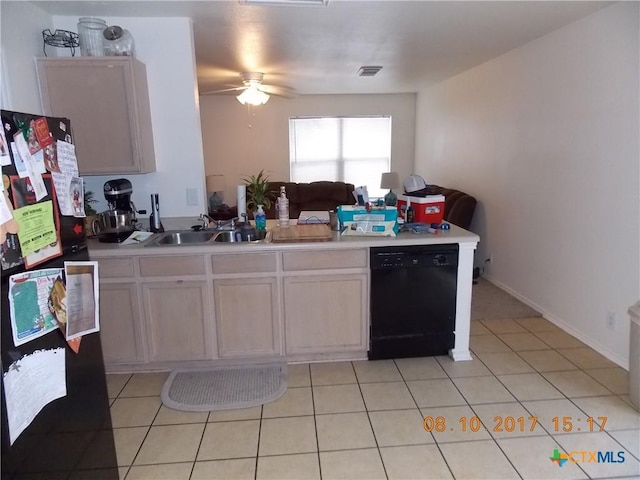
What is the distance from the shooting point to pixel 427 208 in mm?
2975

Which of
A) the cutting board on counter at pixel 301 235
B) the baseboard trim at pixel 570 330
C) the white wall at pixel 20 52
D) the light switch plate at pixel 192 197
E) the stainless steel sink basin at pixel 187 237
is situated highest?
the white wall at pixel 20 52

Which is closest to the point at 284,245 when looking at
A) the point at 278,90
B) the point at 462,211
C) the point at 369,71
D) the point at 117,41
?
the point at 117,41

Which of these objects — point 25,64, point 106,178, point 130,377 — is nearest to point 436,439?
point 130,377

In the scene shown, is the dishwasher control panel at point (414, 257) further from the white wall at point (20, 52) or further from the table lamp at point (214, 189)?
the table lamp at point (214, 189)

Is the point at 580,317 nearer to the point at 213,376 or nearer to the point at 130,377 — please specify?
the point at 213,376

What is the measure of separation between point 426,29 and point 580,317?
8.13ft

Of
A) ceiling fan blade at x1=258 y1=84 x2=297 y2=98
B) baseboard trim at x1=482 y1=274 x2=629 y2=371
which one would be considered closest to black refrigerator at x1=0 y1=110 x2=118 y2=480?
baseboard trim at x1=482 y1=274 x2=629 y2=371

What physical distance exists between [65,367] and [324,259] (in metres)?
1.60

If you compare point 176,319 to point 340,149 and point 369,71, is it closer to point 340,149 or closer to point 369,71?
point 369,71

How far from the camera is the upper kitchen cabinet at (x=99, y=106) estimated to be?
8.62ft

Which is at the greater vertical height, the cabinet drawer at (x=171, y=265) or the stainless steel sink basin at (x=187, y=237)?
the stainless steel sink basin at (x=187, y=237)

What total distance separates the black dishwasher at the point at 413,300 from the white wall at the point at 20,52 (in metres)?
2.33

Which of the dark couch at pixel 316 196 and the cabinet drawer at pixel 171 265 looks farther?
A: the dark couch at pixel 316 196

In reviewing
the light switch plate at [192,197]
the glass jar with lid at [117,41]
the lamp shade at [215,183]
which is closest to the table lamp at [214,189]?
the lamp shade at [215,183]
